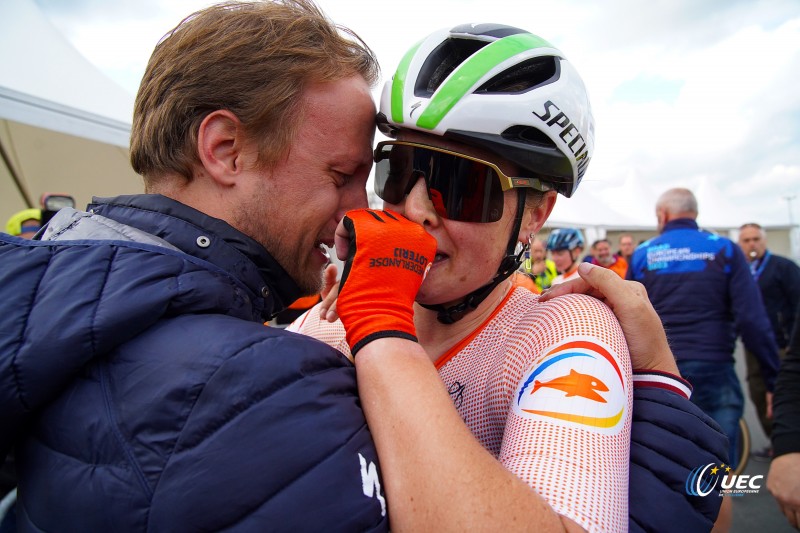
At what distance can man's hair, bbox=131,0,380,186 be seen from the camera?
1.47 m

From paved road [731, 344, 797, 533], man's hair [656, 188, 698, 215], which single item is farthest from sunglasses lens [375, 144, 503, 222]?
paved road [731, 344, 797, 533]

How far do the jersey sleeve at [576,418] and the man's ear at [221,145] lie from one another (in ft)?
3.50

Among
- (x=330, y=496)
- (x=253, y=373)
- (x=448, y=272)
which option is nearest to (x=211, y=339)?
(x=253, y=373)

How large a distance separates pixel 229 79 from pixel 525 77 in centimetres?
106

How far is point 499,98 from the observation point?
1650 mm

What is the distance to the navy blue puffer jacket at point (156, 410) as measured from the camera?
33.1 inches

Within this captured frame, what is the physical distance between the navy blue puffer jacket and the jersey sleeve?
393 mm

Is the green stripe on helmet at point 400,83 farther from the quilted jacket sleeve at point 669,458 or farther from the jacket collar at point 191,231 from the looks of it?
the quilted jacket sleeve at point 669,458

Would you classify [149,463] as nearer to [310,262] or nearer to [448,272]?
[310,262]

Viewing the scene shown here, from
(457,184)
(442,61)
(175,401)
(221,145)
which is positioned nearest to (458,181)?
(457,184)

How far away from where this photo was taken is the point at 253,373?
3.00 ft

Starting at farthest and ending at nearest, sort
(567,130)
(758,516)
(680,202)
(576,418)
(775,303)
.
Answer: (775,303)
(680,202)
(758,516)
(567,130)
(576,418)

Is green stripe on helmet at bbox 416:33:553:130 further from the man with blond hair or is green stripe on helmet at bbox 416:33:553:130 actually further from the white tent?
the white tent

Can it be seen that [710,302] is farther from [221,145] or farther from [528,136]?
[221,145]
